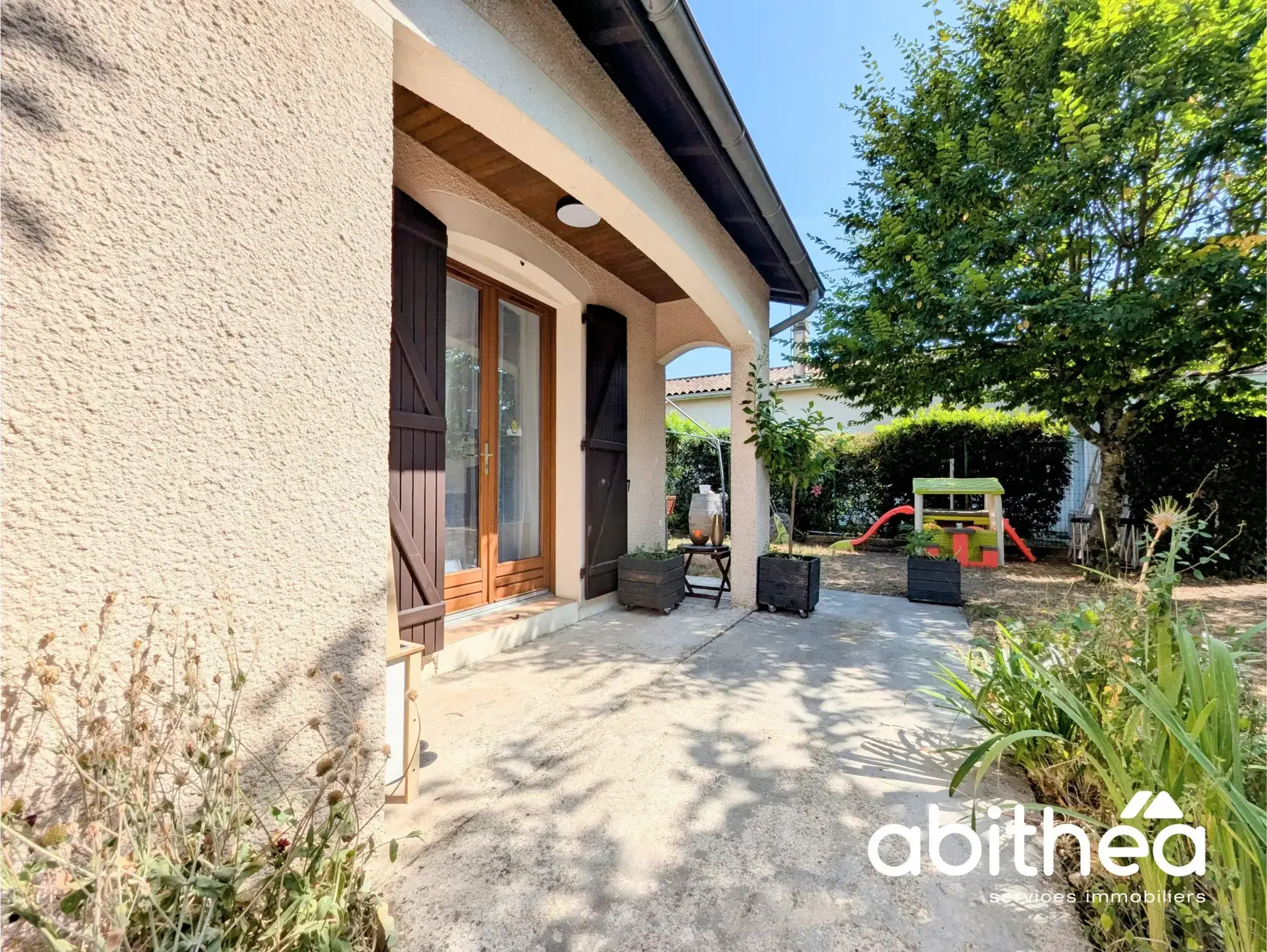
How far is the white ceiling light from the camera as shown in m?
3.97

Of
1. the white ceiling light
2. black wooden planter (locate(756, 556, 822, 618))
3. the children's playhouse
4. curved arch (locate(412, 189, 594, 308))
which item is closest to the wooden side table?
black wooden planter (locate(756, 556, 822, 618))

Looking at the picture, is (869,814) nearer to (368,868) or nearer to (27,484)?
(368,868)

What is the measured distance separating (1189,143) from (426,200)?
7.06m

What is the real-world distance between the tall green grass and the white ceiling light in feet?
12.6

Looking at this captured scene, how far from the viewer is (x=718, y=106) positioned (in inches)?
121

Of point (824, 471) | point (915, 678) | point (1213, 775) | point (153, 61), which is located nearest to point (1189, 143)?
point (824, 471)

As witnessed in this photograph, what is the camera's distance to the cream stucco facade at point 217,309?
1.06 metres

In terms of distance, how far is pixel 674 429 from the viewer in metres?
12.1

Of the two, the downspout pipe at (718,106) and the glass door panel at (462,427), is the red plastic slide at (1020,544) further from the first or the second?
the glass door panel at (462,427)

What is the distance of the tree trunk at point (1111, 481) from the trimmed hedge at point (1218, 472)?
0.31 meters

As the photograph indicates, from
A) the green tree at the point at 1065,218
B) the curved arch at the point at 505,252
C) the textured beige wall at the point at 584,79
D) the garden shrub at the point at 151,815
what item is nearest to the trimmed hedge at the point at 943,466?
the green tree at the point at 1065,218

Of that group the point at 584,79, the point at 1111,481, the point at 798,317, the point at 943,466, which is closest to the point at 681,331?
the point at 798,317

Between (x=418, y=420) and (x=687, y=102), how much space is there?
2510 millimetres

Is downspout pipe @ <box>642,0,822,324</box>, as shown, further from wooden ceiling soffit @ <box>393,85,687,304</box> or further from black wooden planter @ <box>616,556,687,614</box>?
black wooden planter @ <box>616,556,687,614</box>
